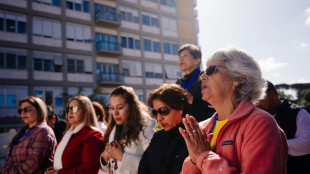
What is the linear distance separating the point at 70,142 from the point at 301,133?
287cm

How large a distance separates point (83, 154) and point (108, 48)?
22.0 meters

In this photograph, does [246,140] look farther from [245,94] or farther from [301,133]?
[301,133]

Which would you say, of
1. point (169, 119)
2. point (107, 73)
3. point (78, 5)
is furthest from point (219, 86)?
point (78, 5)

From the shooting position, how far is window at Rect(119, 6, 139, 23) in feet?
86.7

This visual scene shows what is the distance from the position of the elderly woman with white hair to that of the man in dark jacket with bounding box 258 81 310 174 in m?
1.36

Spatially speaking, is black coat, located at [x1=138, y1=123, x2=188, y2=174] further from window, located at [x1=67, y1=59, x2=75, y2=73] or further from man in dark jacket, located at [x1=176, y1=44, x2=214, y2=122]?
window, located at [x1=67, y1=59, x2=75, y2=73]

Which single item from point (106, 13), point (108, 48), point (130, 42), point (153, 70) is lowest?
point (153, 70)

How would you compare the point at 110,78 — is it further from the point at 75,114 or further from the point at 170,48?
the point at 75,114

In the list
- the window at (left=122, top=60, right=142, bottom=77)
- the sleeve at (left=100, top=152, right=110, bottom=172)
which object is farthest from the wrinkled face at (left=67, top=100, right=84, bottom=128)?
the window at (left=122, top=60, right=142, bottom=77)

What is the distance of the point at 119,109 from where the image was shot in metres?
3.26

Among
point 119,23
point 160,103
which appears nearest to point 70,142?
point 160,103

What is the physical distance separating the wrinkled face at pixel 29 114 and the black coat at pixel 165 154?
2.52m

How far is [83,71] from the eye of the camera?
76.8 feet

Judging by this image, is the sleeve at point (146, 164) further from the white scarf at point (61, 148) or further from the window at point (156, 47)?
the window at point (156, 47)
